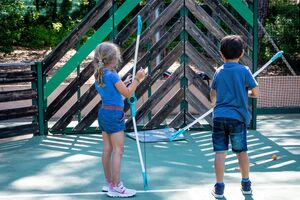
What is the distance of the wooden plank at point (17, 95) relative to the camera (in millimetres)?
7867

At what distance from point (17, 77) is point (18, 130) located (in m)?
0.77

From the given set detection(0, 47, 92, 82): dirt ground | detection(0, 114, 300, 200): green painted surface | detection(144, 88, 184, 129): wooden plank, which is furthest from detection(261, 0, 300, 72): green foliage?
detection(144, 88, 184, 129): wooden plank

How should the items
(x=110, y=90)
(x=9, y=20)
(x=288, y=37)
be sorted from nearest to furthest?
(x=110, y=90)
(x=288, y=37)
(x=9, y=20)

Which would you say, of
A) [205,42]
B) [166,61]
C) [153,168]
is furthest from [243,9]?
[153,168]

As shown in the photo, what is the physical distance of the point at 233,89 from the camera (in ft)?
16.3

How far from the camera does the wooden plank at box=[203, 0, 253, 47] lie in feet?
27.8

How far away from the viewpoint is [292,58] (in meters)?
13.6

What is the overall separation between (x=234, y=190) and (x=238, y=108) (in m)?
0.92

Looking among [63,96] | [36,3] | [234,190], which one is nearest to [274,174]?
[234,190]

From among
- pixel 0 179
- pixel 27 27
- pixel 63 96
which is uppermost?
pixel 27 27

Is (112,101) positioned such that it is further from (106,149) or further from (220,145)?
(220,145)

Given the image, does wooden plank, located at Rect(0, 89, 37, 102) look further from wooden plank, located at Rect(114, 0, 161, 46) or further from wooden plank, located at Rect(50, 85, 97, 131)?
wooden plank, located at Rect(114, 0, 161, 46)

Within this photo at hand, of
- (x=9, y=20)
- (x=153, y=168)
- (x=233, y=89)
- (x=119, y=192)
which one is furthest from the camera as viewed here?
(x=9, y=20)

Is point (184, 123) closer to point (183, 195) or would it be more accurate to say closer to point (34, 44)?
point (183, 195)
